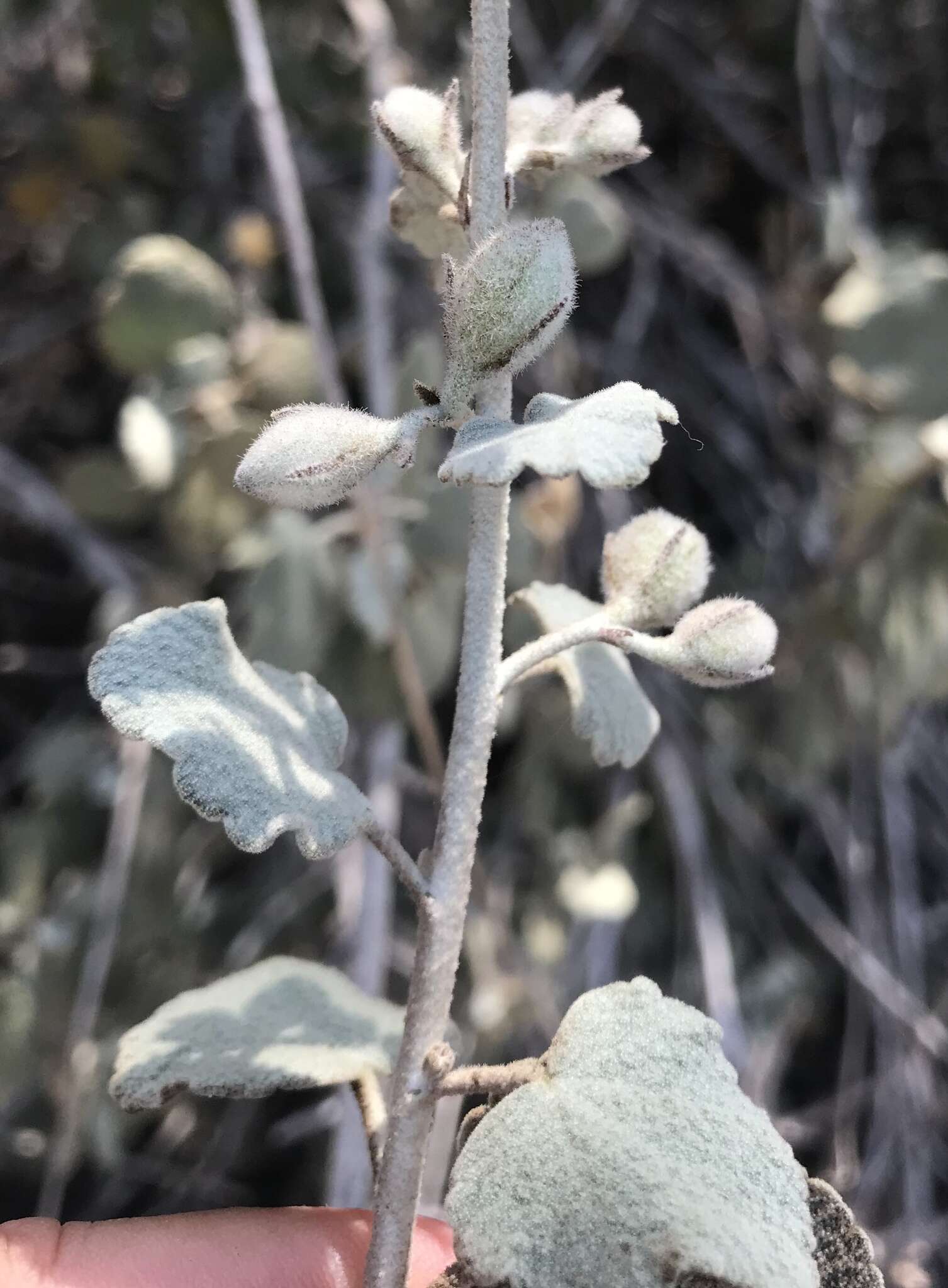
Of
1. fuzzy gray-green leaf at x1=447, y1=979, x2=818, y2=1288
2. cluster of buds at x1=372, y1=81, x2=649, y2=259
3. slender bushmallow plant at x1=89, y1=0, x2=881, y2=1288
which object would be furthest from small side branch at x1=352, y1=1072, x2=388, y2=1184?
cluster of buds at x1=372, y1=81, x2=649, y2=259

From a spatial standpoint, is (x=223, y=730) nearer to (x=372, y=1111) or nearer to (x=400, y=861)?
(x=400, y=861)

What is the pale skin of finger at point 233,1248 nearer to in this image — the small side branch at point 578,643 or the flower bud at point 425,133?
the small side branch at point 578,643

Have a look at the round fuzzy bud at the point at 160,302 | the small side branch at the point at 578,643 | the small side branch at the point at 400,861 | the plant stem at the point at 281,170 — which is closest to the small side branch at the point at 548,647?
the small side branch at the point at 578,643

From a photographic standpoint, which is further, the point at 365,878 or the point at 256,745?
the point at 365,878

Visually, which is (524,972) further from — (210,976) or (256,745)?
(256,745)

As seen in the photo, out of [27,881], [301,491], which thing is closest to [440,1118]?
[27,881]

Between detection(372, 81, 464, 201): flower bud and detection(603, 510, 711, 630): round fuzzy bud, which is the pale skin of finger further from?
detection(372, 81, 464, 201): flower bud
